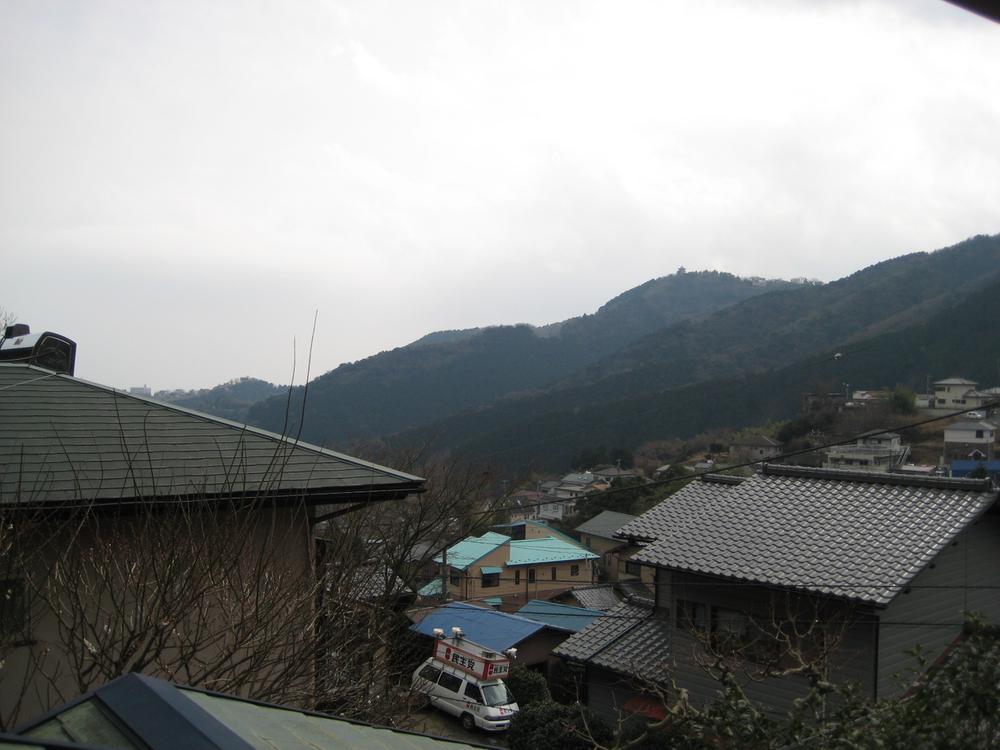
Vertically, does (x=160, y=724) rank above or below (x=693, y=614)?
above

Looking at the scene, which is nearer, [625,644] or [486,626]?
[625,644]

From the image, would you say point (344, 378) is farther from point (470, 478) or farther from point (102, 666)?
point (102, 666)

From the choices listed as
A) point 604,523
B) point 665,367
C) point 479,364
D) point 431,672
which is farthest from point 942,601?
point 479,364

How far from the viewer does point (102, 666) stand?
14.9ft

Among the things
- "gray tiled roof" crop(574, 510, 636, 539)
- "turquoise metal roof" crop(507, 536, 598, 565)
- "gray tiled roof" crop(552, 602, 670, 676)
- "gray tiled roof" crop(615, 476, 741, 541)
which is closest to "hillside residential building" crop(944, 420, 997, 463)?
"gray tiled roof" crop(574, 510, 636, 539)

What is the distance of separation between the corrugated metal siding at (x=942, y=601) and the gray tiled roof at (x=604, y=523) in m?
23.6

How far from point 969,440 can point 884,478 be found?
104ft

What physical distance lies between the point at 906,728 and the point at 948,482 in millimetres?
8559

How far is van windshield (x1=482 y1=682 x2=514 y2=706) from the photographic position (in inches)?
676

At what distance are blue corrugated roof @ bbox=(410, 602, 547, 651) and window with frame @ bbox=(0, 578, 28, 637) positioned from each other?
50.8 ft

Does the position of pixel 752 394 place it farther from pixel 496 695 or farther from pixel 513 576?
pixel 496 695

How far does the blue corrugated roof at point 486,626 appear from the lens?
2055cm

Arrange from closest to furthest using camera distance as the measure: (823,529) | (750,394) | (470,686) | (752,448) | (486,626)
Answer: (823,529)
(470,686)
(486,626)
(752,448)
(750,394)

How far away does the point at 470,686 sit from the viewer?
1753 cm
